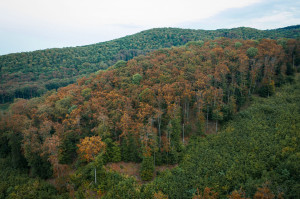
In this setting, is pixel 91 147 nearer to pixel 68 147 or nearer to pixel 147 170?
pixel 68 147

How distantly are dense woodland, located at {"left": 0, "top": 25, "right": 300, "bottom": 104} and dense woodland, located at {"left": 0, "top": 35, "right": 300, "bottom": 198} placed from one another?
5938 centimetres

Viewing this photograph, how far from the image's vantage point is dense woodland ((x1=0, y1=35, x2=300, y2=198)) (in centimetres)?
2080

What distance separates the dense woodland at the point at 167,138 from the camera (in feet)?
68.2

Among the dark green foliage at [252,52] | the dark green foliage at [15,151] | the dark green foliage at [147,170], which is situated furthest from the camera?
the dark green foliage at [252,52]

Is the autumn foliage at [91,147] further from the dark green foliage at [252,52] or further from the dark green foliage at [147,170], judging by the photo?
the dark green foliage at [252,52]

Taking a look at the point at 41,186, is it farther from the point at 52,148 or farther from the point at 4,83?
the point at 4,83

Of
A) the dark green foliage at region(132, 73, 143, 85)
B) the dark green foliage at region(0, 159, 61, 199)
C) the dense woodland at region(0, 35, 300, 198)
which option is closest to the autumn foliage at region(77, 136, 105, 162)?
the dense woodland at region(0, 35, 300, 198)

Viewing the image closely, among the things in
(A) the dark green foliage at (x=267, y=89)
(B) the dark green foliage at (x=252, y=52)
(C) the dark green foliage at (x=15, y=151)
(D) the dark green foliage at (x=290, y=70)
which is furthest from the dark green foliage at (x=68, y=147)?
(D) the dark green foliage at (x=290, y=70)

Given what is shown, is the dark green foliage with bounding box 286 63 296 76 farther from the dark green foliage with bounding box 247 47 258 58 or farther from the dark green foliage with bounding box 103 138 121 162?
the dark green foliage with bounding box 103 138 121 162

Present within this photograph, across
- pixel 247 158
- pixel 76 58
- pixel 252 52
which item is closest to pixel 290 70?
pixel 252 52

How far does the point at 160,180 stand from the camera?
2275 centimetres

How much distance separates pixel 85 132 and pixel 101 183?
11222 mm

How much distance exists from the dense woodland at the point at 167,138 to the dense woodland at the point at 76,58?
195 feet

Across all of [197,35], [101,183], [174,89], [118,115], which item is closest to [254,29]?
[197,35]
